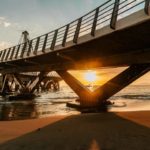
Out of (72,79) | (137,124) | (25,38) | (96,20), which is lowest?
(137,124)

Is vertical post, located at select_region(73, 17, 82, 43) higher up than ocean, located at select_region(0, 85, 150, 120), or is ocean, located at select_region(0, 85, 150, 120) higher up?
vertical post, located at select_region(73, 17, 82, 43)

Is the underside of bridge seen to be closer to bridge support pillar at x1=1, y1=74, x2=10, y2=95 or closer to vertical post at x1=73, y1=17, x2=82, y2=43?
bridge support pillar at x1=1, y1=74, x2=10, y2=95

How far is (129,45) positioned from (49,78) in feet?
176

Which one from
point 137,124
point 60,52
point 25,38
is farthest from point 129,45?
point 25,38

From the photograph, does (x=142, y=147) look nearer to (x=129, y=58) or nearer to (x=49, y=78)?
(x=129, y=58)

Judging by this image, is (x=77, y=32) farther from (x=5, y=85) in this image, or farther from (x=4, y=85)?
(x=5, y=85)

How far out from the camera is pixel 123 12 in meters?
11.2

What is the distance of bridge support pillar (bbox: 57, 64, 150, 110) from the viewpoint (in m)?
15.1

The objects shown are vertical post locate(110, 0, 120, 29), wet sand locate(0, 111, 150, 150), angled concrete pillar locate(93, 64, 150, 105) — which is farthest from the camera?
angled concrete pillar locate(93, 64, 150, 105)

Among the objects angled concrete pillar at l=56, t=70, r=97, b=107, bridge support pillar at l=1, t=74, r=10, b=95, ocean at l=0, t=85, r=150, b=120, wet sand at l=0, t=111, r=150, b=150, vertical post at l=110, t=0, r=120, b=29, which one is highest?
Result: vertical post at l=110, t=0, r=120, b=29

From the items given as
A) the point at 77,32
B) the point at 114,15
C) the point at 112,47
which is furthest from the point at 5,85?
the point at 114,15

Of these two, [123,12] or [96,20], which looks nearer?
[123,12]

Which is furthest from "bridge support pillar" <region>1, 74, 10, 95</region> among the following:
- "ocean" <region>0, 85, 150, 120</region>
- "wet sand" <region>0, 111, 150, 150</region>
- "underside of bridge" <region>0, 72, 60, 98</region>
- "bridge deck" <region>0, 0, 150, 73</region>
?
"wet sand" <region>0, 111, 150, 150</region>

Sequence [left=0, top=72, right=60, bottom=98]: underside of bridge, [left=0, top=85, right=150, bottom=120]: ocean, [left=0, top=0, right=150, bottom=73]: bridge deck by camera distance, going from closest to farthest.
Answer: [left=0, top=0, right=150, bottom=73]: bridge deck
[left=0, top=85, right=150, bottom=120]: ocean
[left=0, top=72, right=60, bottom=98]: underside of bridge
